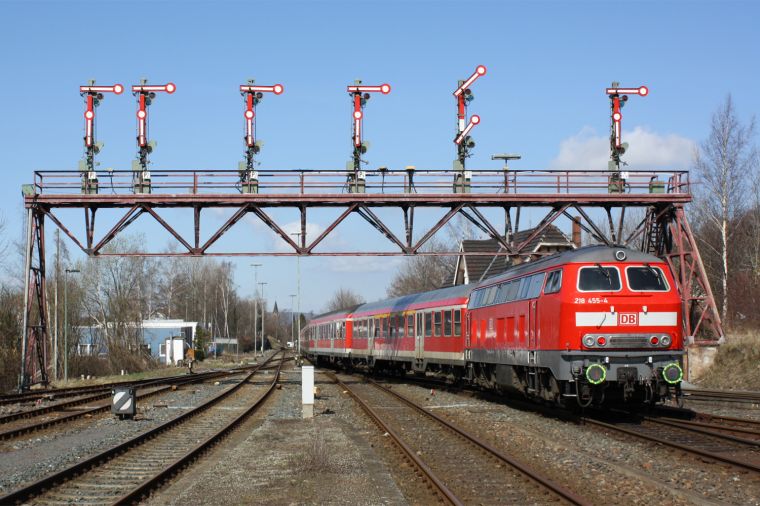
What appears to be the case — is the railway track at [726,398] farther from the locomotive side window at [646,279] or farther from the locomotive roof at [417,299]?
the locomotive roof at [417,299]

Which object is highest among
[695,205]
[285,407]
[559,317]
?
[695,205]

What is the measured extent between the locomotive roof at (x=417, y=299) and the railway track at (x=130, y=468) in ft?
33.2

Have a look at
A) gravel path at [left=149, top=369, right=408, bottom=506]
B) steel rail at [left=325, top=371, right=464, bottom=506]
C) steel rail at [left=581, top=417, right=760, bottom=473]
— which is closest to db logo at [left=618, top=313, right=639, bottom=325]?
steel rail at [left=581, top=417, right=760, bottom=473]

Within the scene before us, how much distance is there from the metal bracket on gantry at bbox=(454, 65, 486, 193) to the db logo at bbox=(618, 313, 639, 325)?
12595 mm

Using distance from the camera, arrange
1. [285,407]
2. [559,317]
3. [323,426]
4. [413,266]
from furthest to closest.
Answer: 1. [413,266]
2. [285,407]
3. [323,426]
4. [559,317]

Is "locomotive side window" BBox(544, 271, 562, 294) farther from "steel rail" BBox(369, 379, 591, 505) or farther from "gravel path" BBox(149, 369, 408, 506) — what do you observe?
"gravel path" BBox(149, 369, 408, 506)

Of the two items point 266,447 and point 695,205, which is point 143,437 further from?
point 695,205

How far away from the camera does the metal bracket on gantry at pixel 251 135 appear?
2773cm

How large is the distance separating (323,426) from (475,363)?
24.2 ft

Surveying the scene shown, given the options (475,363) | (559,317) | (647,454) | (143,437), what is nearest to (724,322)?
(475,363)

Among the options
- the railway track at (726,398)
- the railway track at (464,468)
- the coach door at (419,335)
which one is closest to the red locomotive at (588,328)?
the railway track at (464,468)

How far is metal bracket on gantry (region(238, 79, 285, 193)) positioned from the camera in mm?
27734

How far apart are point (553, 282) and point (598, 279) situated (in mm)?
1035

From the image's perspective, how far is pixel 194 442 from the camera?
15.0 m
